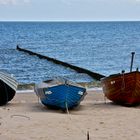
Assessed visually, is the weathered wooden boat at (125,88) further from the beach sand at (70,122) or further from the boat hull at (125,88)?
the beach sand at (70,122)

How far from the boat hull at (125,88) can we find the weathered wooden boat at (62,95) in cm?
138

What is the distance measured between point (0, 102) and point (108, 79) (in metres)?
3.93

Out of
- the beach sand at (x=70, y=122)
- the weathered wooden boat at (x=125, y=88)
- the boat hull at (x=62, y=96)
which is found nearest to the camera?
the beach sand at (x=70, y=122)

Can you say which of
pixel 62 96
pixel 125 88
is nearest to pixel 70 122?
pixel 62 96

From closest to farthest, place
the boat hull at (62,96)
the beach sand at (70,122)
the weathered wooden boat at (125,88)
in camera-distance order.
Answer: the beach sand at (70,122)
the boat hull at (62,96)
the weathered wooden boat at (125,88)

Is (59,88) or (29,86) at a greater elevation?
(59,88)

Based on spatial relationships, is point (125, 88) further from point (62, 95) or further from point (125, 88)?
point (62, 95)

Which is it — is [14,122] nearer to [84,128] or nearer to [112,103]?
[84,128]

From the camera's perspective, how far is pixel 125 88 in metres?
16.9

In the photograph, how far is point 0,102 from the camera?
665 inches

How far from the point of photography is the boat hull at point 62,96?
1584 centimetres

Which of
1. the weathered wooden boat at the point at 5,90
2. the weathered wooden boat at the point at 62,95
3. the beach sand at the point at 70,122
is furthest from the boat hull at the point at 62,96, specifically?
the weathered wooden boat at the point at 5,90

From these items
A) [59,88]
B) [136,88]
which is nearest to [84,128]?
[59,88]

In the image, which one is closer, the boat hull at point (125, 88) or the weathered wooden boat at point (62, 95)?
the weathered wooden boat at point (62, 95)
